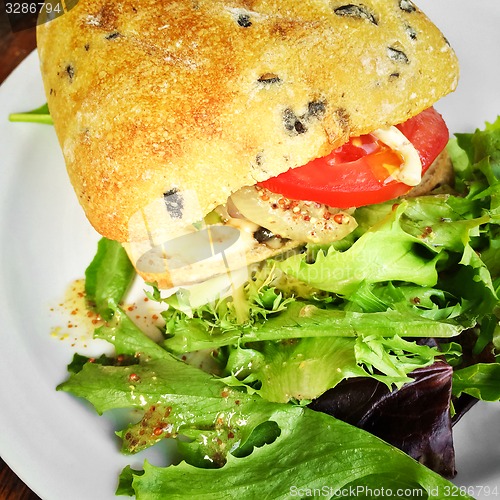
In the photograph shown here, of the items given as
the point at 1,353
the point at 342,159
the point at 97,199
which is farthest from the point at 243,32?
the point at 1,353

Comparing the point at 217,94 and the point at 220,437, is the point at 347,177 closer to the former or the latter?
the point at 217,94

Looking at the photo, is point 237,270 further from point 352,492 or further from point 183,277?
point 352,492

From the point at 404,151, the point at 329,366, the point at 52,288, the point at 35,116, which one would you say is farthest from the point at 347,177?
the point at 35,116

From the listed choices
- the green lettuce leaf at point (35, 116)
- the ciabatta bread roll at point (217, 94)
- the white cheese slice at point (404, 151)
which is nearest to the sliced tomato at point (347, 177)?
the white cheese slice at point (404, 151)

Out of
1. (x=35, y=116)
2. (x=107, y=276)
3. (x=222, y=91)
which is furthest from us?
(x=35, y=116)

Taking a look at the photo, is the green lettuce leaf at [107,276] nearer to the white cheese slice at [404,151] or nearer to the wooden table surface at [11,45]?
the white cheese slice at [404,151]

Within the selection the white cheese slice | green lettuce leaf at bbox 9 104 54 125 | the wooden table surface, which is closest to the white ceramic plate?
green lettuce leaf at bbox 9 104 54 125
